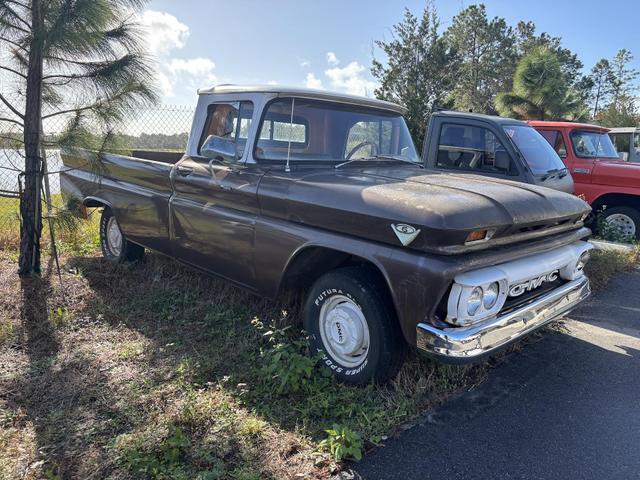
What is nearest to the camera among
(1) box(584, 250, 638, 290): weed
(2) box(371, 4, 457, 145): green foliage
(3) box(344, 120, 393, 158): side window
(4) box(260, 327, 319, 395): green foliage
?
(4) box(260, 327, 319, 395): green foliage

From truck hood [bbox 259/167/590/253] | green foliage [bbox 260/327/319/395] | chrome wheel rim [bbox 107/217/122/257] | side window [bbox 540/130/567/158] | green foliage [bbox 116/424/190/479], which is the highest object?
side window [bbox 540/130/567/158]

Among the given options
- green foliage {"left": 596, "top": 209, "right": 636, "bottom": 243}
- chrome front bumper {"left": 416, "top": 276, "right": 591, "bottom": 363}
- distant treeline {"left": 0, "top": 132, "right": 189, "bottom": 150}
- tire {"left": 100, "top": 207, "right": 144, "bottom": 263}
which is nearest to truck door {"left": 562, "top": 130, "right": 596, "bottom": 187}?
green foliage {"left": 596, "top": 209, "right": 636, "bottom": 243}

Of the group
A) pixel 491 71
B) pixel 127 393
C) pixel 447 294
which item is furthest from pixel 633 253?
pixel 491 71

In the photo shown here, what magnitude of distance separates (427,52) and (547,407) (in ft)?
43.4

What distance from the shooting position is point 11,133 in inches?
186

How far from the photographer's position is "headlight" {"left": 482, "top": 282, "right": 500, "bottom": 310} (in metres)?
2.66

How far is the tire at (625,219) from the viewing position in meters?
7.68

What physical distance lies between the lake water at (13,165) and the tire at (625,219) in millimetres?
7954

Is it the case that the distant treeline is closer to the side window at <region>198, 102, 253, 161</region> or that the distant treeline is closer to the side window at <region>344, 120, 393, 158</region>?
the side window at <region>198, 102, 253, 161</region>

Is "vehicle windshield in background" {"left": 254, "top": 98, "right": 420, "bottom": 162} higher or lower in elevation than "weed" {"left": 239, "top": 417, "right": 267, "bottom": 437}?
higher

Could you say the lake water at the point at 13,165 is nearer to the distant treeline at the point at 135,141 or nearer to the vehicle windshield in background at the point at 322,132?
the distant treeline at the point at 135,141

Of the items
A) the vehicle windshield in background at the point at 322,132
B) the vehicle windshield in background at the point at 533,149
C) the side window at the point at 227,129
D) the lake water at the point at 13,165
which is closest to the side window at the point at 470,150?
the vehicle windshield in background at the point at 533,149

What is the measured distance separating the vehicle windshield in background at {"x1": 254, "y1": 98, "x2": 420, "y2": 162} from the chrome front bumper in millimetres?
1788

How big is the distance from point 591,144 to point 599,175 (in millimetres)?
699
